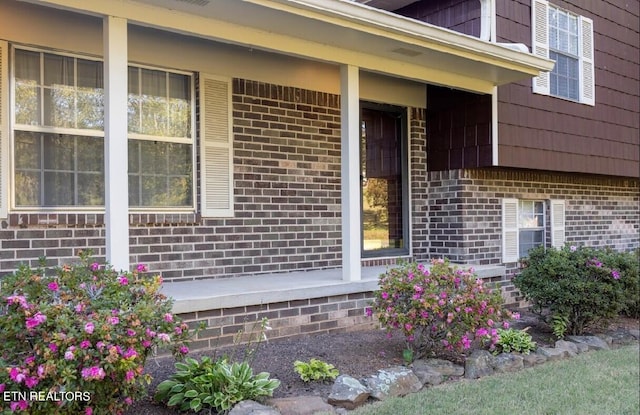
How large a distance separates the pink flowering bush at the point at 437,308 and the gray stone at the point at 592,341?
4.74 feet

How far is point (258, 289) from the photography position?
5023 mm

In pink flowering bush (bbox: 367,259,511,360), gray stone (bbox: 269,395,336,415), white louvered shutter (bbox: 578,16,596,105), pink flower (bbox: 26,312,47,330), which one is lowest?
gray stone (bbox: 269,395,336,415)

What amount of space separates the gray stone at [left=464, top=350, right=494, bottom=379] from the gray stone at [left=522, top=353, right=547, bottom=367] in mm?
424

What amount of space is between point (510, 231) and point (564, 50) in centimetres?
272

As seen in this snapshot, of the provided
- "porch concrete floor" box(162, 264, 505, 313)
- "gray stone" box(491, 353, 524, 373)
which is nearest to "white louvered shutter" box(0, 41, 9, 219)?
"porch concrete floor" box(162, 264, 505, 313)

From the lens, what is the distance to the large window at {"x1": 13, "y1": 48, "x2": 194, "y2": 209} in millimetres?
4863

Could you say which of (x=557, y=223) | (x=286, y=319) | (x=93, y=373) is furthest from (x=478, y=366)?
(x=557, y=223)

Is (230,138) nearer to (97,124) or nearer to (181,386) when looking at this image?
(97,124)

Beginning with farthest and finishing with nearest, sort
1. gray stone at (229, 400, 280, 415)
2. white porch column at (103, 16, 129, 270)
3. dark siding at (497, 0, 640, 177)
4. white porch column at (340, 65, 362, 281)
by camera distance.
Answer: dark siding at (497, 0, 640, 177), white porch column at (340, 65, 362, 281), white porch column at (103, 16, 129, 270), gray stone at (229, 400, 280, 415)

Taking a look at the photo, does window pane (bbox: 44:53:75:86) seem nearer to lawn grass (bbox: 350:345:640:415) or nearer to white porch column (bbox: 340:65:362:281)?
white porch column (bbox: 340:65:362:281)

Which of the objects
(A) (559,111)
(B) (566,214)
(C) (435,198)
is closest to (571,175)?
(B) (566,214)

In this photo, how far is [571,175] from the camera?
8.62 m

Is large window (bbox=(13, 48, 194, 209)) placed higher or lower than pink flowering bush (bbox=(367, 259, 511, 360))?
higher

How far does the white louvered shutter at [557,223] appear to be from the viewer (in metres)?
8.42
